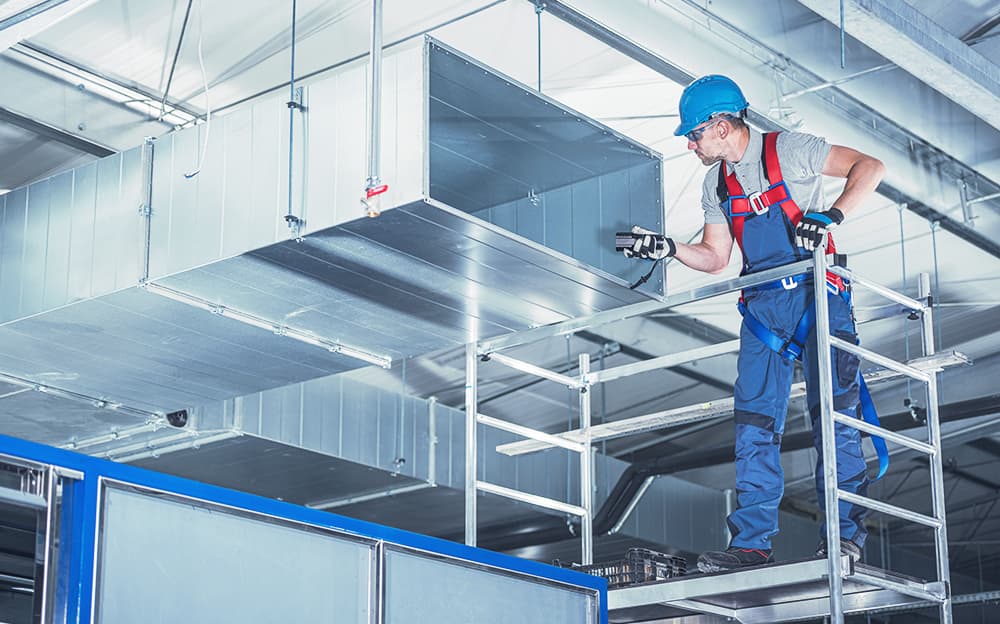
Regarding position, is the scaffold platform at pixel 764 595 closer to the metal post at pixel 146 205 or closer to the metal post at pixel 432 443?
the metal post at pixel 146 205

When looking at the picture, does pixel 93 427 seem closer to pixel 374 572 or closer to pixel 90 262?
pixel 90 262

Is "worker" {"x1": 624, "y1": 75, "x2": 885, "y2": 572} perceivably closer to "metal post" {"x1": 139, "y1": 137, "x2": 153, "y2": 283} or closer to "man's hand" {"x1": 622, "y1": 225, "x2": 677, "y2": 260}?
"man's hand" {"x1": 622, "y1": 225, "x2": 677, "y2": 260}

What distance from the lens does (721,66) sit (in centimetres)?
963

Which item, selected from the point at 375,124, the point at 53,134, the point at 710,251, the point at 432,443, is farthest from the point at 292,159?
the point at 432,443

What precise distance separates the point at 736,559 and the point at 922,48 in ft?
11.3

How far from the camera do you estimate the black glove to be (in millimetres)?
7090

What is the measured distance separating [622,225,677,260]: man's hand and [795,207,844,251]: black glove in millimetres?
744

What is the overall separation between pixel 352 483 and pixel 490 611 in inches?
273

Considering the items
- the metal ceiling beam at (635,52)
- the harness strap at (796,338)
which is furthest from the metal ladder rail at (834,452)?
the metal ceiling beam at (635,52)

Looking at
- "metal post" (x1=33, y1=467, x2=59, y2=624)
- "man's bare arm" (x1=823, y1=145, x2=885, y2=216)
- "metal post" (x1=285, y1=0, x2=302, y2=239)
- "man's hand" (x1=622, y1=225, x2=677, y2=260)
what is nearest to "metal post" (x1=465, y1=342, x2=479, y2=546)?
"man's hand" (x1=622, y1=225, x2=677, y2=260)

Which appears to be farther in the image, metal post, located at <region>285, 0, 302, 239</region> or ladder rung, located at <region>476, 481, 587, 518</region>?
ladder rung, located at <region>476, 481, 587, 518</region>

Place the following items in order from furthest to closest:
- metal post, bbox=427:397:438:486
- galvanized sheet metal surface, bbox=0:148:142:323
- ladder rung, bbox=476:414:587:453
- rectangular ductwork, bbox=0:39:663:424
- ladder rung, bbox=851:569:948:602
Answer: metal post, bbox=427:397:438:486, ladder rung, bbox=476:414:587:453, galvanized sheet metal surface, bbox=0:148:142:323, rectangular ductwork, bbox=0:39:663:424, ladder rung, bbox=851:569:948:602

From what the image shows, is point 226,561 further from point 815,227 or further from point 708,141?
point 708,141

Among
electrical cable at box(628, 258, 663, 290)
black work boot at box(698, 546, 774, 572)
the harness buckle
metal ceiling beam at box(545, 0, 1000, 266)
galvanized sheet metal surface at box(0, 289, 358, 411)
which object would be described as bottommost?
black work boot at box(698, 546, 774, 572)
